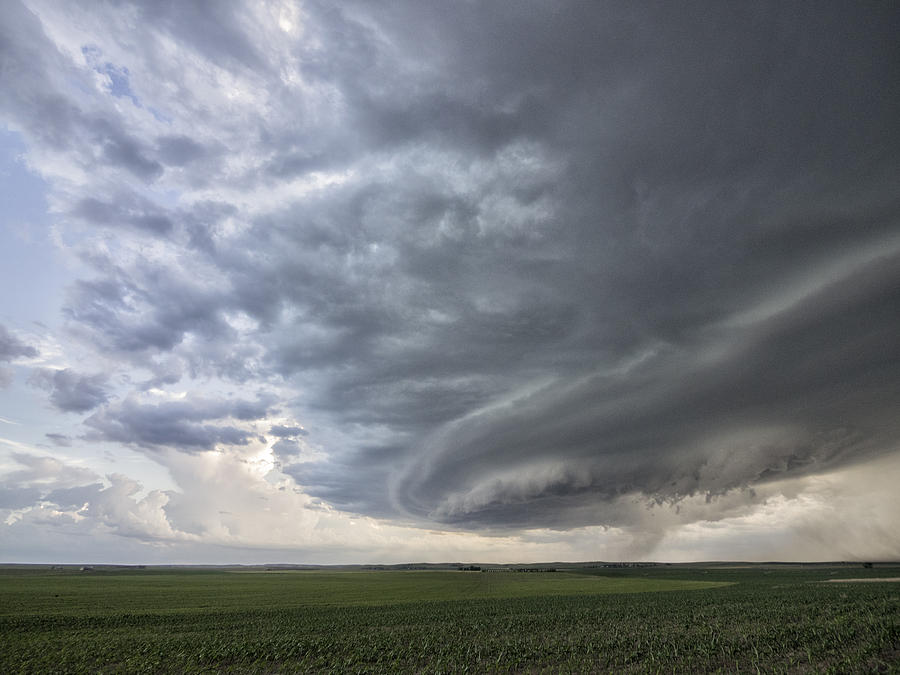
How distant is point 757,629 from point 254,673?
4243cm

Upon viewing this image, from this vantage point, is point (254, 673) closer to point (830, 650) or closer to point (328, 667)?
point (328, 667)

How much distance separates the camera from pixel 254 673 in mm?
31156

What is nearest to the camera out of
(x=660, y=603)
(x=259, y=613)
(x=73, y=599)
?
(x=259, y=613)

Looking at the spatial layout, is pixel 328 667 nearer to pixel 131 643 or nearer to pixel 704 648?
pixel 131 643

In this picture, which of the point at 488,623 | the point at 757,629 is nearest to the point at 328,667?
the point at 488,623

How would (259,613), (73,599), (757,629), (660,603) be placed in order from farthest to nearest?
(73,599)
(660,603)
(259,613)
(757,629)

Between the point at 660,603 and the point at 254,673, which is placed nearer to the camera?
the point at 254,673

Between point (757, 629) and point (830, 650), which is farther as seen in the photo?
point (757, 629)

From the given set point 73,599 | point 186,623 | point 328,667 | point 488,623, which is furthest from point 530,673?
point 73,599

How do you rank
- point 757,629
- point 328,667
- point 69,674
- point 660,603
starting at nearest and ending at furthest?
point 69,674 → point 328,667 → point 757,629 → point 660,603

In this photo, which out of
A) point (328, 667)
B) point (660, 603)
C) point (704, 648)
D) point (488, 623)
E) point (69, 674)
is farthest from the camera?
point (660, 603)

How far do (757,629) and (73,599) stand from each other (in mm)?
97156

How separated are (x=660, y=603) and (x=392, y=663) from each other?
52.4 metres

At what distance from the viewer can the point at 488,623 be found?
49.9 m
